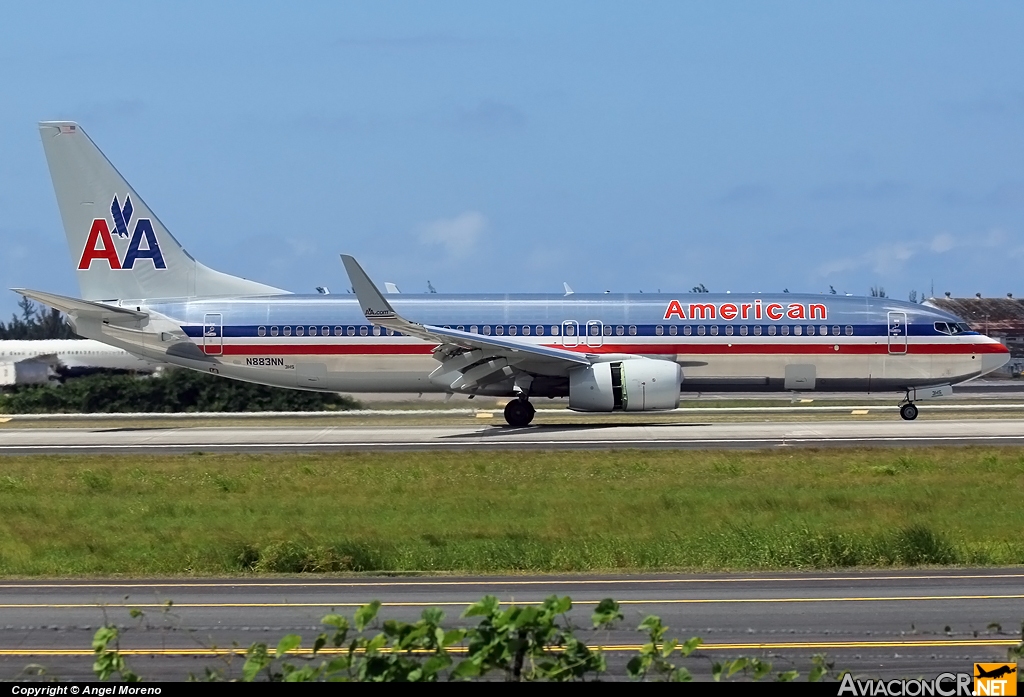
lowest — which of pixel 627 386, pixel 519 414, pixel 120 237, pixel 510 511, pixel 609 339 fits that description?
pixel 510 511

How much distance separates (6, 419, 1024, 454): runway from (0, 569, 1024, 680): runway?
1668 centimetres

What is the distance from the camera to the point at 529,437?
33.7 meters

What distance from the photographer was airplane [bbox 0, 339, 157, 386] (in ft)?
249

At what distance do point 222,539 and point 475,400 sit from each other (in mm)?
37587

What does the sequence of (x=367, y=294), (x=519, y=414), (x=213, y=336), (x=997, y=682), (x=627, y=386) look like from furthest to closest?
1. (x=213, y=336)
2. (x=519, y=414)
3. (x=627, y=386)
4. (x=367, y=294)
5. (x=997, y=682)

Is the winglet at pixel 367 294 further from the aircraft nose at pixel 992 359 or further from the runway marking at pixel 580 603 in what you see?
the runway marking at pixel 580 603

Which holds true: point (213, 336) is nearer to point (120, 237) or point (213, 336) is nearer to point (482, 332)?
point (120, 237)

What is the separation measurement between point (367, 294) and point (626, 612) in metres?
22.0

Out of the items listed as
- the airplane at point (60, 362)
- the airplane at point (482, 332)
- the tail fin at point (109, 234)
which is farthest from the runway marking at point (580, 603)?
the airplane at point (60, 362)

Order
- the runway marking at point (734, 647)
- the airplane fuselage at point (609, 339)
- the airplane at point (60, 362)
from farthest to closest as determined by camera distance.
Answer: the airplane at point (60, 362) → the airplane fuselage at point (609, 339) → the runway marking at point (734, 647)

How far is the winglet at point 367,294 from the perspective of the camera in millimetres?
32812

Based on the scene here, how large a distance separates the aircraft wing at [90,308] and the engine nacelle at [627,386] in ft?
44.9

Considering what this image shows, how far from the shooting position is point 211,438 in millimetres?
35125

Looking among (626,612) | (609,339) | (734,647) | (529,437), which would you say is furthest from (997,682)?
(609,339)
